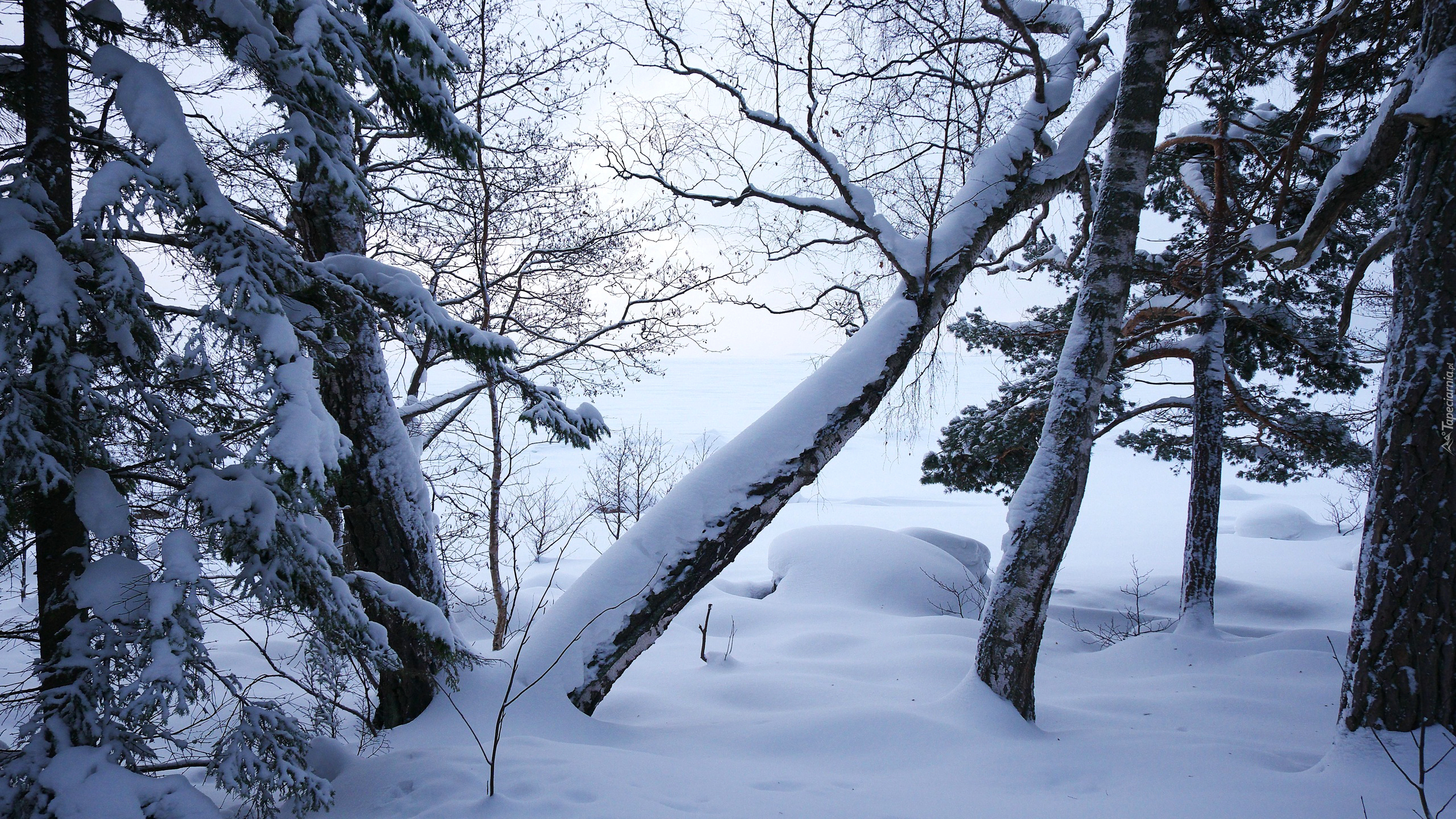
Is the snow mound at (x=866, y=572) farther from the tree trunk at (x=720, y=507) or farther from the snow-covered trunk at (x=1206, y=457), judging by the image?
the tree trunk at (x=720, y=507)

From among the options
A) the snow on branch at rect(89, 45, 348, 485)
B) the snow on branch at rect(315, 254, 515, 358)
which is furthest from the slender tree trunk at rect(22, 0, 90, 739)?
the snow on branch at rect(315, 254, 515, 358)

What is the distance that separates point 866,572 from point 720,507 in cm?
753

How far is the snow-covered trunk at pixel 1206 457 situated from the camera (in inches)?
311

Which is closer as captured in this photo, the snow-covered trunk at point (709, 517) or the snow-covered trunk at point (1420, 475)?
the snow-covered trunk at point (1420, 475)

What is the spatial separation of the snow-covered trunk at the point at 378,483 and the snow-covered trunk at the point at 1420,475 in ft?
15.6

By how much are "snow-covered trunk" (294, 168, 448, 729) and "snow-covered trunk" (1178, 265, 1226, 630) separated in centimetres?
842

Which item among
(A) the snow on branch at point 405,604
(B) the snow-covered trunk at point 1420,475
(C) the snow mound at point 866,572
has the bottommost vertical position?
(C) the snow mound at point 866,572

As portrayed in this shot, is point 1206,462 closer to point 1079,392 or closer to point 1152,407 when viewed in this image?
point 1152,407

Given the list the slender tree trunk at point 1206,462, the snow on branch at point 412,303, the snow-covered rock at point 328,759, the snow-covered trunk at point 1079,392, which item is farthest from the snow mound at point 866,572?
the snow on branch at point 412,303

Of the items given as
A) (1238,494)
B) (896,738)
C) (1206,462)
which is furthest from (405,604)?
(1238,494)

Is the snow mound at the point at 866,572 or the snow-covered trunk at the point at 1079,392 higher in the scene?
the snow-covered trunk at the point at 1079,392

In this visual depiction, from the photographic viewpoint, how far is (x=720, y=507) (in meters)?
4.02

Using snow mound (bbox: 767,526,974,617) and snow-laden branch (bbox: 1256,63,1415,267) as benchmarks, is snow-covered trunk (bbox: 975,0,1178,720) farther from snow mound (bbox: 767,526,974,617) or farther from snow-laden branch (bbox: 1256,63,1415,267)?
snow mound (bbox: 767,526,974,617)

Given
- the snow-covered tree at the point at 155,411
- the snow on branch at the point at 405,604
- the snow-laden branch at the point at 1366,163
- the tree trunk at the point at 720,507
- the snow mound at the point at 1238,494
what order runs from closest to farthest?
1. the snow-covered tree at the point at 155,411
2. the snow on branch at the point at 405,604
3. the snow-laden branch at the point at 1366,163
4. the tree trunk at the point at 720,507
5. the snow mound at the point at 1238,494
